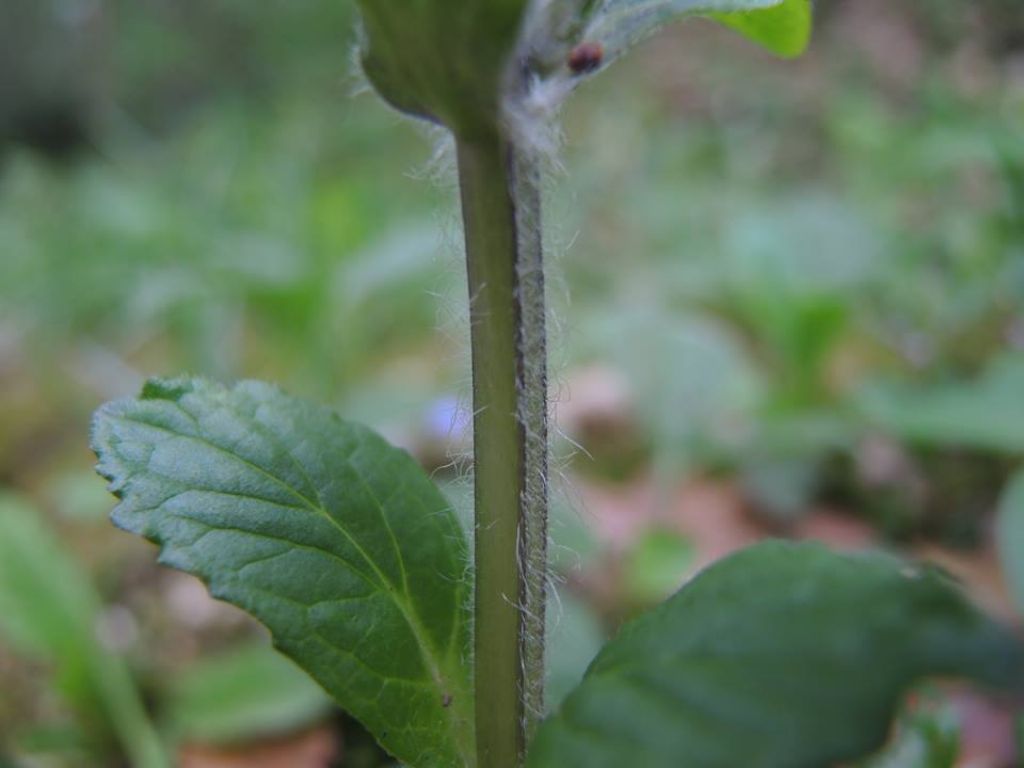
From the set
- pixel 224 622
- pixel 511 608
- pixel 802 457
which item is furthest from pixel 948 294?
pixel 511 608

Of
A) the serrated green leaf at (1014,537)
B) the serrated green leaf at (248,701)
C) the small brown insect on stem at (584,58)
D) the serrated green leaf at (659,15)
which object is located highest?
the serrated green leaf at (659,15)

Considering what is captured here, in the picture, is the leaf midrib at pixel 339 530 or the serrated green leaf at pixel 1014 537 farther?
the serrated green leaf at pixel 1014 537

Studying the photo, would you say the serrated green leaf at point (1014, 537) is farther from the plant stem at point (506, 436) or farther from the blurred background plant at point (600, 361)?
the plant stem at point (506, 436)

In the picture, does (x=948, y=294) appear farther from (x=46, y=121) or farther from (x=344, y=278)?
(x=46, y=121)

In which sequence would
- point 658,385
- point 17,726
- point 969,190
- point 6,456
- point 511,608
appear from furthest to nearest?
point 969,190 → point 6,456 → point 658,385 → point 17,726 → point 511,608

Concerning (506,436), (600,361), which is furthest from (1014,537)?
(600,361)

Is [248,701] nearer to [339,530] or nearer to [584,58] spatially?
[339,530]

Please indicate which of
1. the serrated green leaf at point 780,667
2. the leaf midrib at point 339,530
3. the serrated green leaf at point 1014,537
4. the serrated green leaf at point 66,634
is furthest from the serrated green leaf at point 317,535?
the serrated green leaf at point 66,634
